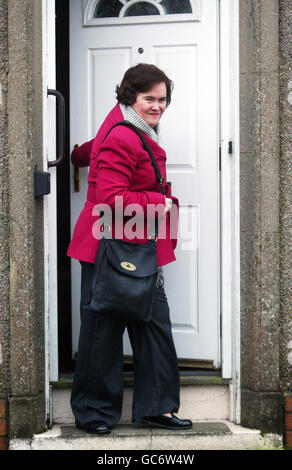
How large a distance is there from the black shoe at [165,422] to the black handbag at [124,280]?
0.62 meters

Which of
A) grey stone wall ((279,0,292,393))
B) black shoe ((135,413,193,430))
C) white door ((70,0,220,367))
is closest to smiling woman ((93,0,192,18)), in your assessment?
white door ((70,0,220,367))

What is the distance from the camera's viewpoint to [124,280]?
2.94m

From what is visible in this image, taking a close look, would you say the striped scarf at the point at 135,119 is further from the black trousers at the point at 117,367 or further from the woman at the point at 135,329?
the black trousers at the point at 117,367

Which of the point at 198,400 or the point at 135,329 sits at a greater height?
the point at 135,329

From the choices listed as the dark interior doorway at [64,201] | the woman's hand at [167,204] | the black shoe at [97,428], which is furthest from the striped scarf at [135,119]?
the black shoe at [97,428]

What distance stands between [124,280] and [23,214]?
2.12ft

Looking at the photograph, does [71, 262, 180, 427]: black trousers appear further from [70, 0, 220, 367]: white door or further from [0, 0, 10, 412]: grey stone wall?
[70, 0, 220, 367]: white door

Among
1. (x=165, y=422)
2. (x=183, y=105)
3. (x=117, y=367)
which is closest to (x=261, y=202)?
(x=183, y=105)

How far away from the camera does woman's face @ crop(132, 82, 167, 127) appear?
3.15 metres

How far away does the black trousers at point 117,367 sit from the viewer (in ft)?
10.5

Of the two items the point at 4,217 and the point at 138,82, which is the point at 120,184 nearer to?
the point at 138,82

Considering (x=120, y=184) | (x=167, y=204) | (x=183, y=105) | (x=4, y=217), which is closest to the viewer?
(x=120, y=184)

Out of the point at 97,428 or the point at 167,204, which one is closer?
the point at 167,204

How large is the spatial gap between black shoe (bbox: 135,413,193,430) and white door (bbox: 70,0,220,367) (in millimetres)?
517
